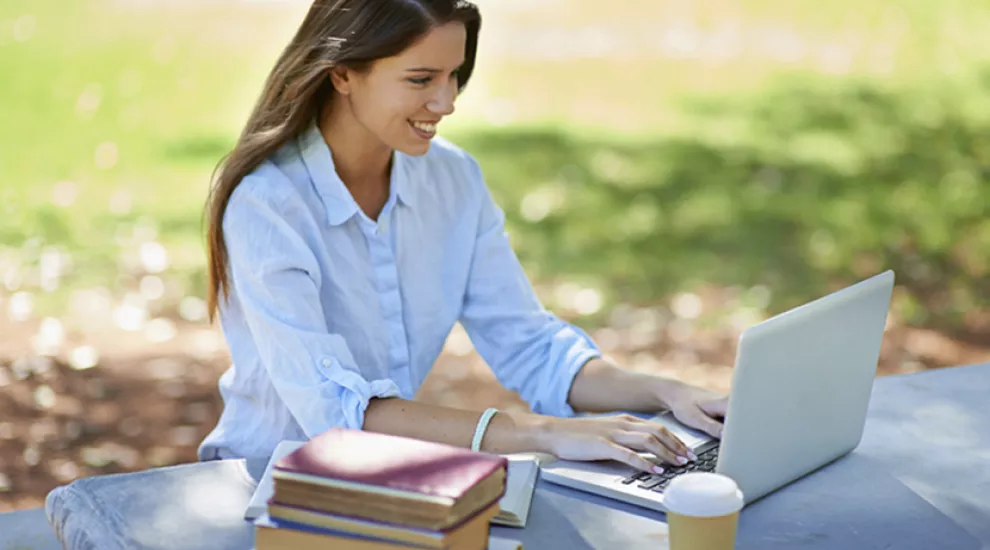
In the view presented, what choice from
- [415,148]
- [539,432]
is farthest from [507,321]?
[539,432]

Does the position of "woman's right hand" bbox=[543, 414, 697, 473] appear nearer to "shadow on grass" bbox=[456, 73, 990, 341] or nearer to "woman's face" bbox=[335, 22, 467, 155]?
"woman's face" bbox=[335, 22, 467, 155]

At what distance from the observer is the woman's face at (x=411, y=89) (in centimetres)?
→ 252

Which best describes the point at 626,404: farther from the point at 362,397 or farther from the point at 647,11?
the point at 647,11

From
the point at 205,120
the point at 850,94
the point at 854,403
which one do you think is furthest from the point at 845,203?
the point at 854,403

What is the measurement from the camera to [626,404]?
255 centimetres

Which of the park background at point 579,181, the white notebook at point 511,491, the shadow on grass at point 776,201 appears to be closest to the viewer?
the white notebook at point 511,491

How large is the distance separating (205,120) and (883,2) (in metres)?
6.30

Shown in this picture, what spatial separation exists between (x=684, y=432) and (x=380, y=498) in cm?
89

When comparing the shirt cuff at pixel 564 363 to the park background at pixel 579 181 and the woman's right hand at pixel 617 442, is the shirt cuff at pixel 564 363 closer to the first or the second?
the woman's right hand at pixel 617 442

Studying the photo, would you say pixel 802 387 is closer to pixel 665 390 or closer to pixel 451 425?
pixel 665 390

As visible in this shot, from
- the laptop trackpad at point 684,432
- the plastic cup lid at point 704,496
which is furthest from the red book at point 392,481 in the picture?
the laptop trackpad at point 684,432

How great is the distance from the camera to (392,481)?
152cm

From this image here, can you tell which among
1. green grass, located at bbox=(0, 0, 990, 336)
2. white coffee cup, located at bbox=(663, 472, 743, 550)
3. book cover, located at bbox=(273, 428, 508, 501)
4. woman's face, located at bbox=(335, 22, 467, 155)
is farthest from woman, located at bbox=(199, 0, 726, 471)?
green grass, located at bbox=(0, 0, 990, 336)

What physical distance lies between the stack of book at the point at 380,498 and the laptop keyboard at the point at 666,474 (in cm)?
47
